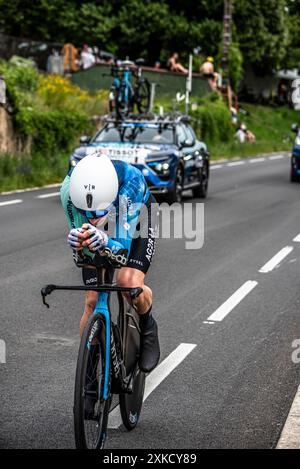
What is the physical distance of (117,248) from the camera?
218 inches

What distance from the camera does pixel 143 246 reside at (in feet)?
20.1

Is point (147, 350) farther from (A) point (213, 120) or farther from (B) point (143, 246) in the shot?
(A) point (213, 120)

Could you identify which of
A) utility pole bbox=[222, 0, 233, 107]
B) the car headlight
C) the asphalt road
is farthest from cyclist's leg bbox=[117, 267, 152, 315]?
utility pole bbox=[222, 0, 233, 107]

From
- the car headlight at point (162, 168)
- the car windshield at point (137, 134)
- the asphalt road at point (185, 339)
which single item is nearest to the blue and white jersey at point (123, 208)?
the asphalt road at point (185, 339)

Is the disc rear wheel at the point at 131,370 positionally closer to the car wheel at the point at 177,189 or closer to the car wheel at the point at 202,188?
the car wheel at the point at 177,189

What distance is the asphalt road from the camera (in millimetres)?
6293

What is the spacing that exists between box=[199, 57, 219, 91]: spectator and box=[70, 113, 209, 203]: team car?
22928 mm

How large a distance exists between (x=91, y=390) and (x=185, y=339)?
342cm

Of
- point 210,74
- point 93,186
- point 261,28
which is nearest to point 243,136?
point 210,74

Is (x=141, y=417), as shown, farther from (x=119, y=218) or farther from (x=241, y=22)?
(x=241, y=22)

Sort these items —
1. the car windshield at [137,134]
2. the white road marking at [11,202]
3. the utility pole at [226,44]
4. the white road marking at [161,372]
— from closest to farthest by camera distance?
the white road marking at [161,372]
the white road marking at [11,202]
the car windshield at [137,134]
the utility pole at [226,44]

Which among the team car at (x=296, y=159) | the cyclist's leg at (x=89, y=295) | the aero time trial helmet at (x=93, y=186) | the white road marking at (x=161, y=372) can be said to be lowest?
the team car at (x=296, y=159)

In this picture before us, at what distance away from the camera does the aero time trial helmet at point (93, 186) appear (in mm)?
5379

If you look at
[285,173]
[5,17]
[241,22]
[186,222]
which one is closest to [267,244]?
[186,222]
